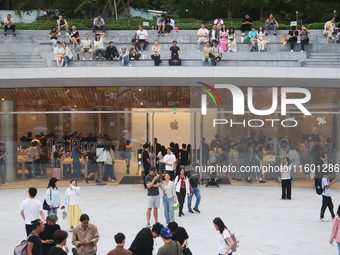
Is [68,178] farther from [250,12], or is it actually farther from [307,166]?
[250,12]

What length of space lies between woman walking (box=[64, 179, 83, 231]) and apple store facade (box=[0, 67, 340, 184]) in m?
9.00

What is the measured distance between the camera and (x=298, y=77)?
73.7 ft

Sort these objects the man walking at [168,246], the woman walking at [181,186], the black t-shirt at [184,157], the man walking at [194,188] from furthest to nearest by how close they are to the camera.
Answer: the black t-shirt at [184,157]
the man walking at [194,188]
the woman walking at [181,186]
the man walking at [168,246]

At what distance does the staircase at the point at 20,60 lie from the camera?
75.4ft

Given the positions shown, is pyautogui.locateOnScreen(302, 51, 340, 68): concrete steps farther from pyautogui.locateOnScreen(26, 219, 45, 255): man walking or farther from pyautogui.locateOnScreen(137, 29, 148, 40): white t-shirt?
pyautogui.locateOnScreen(26, 219, 45, 255): man walking

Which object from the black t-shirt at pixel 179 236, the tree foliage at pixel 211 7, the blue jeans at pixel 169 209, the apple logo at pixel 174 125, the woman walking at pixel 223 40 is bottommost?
the blue jeans at pixel 169 209

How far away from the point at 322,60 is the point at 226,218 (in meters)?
11.1

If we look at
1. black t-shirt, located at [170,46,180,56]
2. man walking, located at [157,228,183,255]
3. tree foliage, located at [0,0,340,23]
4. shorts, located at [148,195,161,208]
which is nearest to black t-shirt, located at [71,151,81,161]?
black t-shirt, located at [170,46,180,56]

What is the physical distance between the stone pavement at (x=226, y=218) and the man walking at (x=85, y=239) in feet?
7.82

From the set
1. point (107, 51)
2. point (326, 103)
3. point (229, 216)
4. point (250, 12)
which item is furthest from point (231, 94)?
point (250, 12)

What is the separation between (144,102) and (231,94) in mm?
3893

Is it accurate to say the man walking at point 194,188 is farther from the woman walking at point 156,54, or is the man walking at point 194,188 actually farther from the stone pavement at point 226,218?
the woman walking at point 156,54

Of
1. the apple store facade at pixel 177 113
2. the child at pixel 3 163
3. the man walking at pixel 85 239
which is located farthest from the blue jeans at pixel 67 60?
the man walking at pixel 85 239

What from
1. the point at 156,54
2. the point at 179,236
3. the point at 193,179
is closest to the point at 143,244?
the point at 179,236
